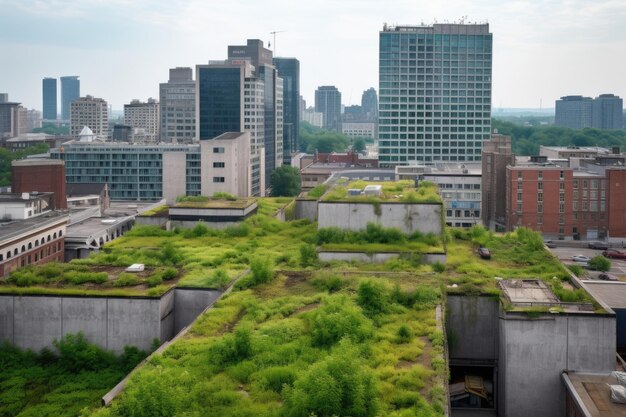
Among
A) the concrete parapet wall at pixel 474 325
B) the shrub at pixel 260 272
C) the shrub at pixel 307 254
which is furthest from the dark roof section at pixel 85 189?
the concrete parapet wall at pixel 474 325

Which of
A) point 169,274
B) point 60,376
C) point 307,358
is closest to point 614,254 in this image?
point 169,274

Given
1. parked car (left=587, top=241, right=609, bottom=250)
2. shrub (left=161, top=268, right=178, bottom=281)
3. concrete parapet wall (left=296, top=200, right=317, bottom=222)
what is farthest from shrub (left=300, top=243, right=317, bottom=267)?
parked car (left=587, top=241, right=609, bottom=250)

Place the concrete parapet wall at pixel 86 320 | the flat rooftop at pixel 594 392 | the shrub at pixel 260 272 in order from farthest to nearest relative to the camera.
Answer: the shrub at pixel 260 272
the concrete parapet wall at pixel 86 320
the flat rooftop at pixel 594 392

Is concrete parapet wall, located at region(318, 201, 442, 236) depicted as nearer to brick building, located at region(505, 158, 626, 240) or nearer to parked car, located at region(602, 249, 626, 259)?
parked car, located at region(602, 249, 626, 259)

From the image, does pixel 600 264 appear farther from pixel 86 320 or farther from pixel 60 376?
pixel 60 376

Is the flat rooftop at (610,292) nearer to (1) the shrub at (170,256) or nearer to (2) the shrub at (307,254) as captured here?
(2) the shrub at (307,254)

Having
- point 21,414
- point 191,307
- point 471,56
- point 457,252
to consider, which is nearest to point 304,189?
point 471,56
